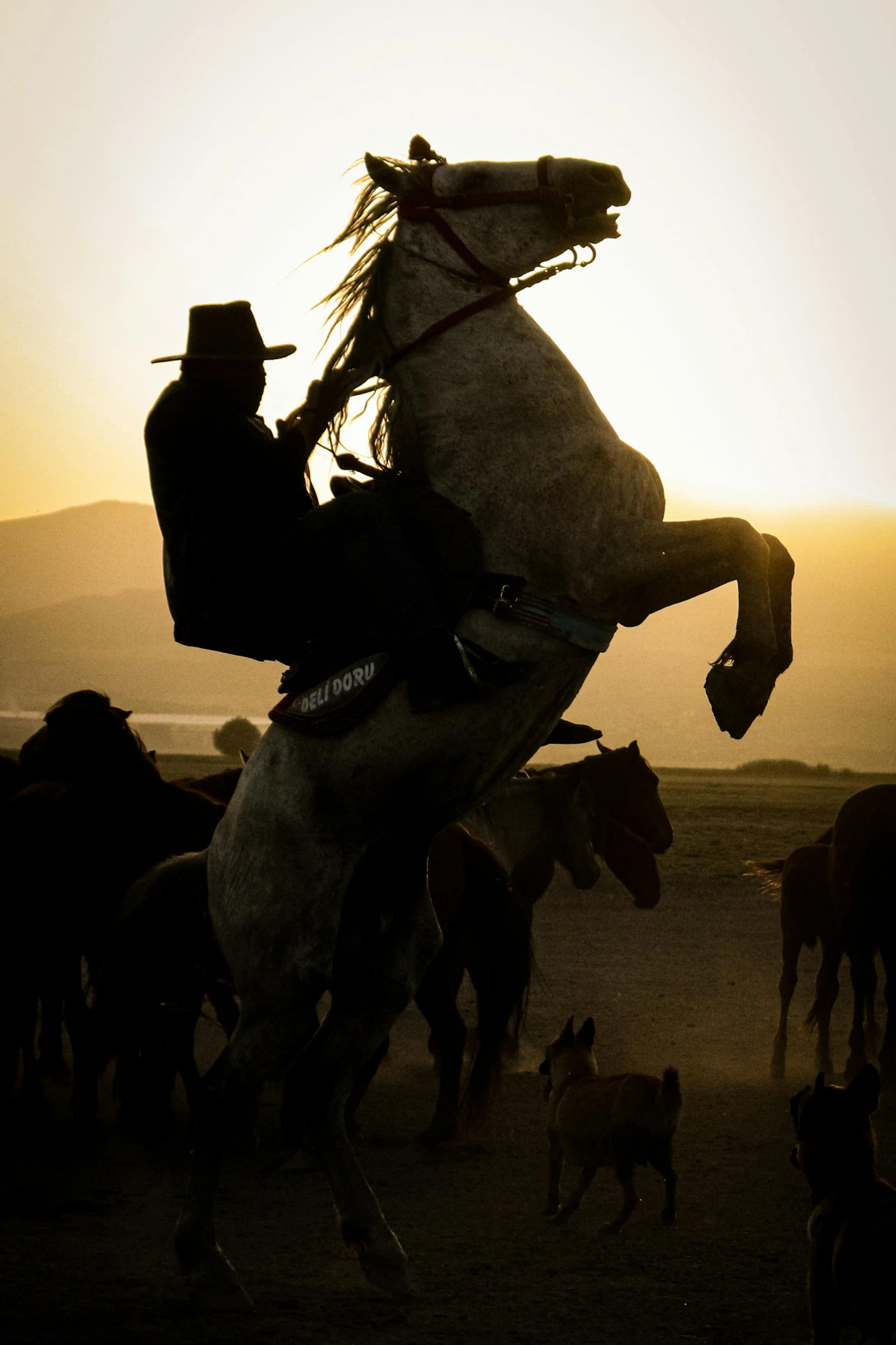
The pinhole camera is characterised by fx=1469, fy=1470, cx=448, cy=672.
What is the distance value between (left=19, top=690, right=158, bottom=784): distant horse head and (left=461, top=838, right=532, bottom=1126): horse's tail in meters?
1.87

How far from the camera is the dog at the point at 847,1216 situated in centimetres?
383

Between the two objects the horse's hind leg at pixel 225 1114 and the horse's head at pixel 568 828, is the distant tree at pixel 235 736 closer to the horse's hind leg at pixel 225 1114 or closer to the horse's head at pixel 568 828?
the horse's head at pixel 568 828

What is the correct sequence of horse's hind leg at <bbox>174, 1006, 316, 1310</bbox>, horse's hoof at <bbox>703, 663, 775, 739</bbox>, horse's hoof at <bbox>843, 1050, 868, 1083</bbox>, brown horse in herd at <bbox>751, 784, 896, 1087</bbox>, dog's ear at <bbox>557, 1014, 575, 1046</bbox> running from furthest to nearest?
horse's hoof at <bbox>843, 1050, 868, 1083</bbox> < brown horse in herd at <bbox>751, 784, 896, 1087</bbox> < dog's ear at <bbox>557, 1014, 575, 1046</bbox> < horse's hind leg at <bbox>174, 1006, 316, 1310</bbox> < horse's hoof at <bbox>703, 663, 775, 739</bbox>

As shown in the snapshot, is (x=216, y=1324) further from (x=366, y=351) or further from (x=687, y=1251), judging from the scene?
(x=366, y=351)

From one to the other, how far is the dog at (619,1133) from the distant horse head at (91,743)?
304cm

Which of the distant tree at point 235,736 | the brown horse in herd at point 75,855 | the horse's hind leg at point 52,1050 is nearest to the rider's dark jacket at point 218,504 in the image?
the brown horse in herd at point 75,855

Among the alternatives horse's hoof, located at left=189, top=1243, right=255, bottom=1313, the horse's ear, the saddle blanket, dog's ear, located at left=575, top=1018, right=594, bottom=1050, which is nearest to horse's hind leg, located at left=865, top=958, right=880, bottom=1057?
dog's ear, located at left=575, top=1018, right=594, bottom=1050

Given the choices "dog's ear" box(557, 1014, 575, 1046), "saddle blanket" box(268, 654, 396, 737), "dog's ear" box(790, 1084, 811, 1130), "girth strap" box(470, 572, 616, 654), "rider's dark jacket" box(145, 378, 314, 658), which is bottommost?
"dog's ear" box(557, 1014, 575, 1046)

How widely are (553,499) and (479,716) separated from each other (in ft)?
2.21

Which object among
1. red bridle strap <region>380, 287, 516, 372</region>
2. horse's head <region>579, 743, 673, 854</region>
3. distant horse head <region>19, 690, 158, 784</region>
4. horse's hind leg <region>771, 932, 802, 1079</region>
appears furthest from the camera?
horse's head <region>579, 743, 673, 854</region>

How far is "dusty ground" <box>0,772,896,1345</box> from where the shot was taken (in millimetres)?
4605

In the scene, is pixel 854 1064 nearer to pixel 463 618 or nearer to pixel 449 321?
pixel 463 618

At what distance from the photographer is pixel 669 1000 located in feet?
36.6

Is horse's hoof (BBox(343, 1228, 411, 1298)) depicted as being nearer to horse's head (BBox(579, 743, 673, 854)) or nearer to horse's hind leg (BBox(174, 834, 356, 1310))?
horse's hind leg (BBox(174, 834, 356, 1310))
